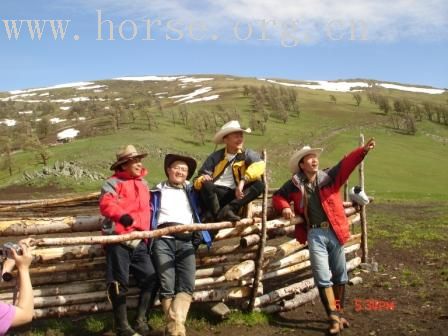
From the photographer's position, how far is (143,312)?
609 centimetres

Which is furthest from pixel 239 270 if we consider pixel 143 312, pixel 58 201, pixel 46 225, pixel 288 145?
pixel 288 145

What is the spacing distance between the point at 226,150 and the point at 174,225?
1465 millimetres

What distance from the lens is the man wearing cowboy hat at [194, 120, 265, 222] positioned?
6761mm

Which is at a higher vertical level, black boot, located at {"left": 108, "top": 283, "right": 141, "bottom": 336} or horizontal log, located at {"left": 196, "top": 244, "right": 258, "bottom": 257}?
horizontal log, located at {"left": 196, "top": 244, "right": 258, "bottom": 257}

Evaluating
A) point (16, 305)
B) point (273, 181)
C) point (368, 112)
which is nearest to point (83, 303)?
point (16, 305)

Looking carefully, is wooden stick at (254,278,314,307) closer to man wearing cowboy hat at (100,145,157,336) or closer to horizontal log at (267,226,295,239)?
horizontal log at (267,226,295,239)

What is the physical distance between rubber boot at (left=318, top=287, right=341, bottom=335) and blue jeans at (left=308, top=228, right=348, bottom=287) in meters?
0.09

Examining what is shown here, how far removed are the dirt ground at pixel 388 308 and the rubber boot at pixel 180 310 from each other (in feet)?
1.75

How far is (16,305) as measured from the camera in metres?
3.46

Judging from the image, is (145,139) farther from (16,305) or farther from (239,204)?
(16,305)

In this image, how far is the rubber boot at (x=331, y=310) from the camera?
250 inches

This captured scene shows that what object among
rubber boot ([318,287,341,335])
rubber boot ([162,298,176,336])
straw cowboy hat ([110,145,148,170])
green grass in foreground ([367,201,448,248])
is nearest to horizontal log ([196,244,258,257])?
rubber boot ([162,298,176,336])

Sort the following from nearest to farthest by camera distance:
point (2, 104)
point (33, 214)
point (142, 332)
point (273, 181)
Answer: point (142, 332), point (33, 214), point (273, 181), point (2, 104)

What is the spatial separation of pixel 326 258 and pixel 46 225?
3.73 metres
